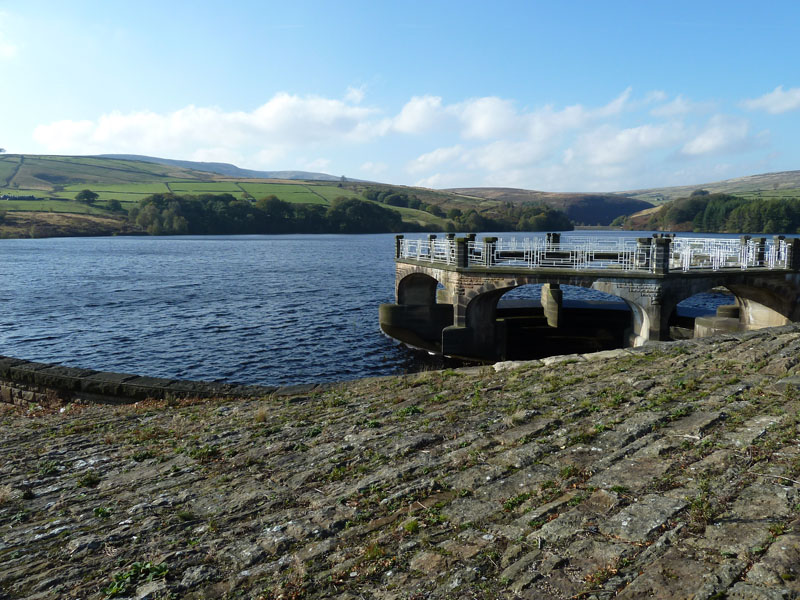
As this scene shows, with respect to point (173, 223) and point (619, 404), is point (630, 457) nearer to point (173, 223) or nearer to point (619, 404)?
point (619, 404)

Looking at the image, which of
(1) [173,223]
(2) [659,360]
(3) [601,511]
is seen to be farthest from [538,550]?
(1) [173,223]

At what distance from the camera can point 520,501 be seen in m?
6.96

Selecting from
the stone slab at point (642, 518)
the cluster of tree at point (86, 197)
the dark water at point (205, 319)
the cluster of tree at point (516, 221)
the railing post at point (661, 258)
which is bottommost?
the dark water at point (205, 319)

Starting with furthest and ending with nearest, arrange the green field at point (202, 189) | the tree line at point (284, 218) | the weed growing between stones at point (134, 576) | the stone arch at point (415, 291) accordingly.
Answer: the green field at point (202, 189)
the tree line at point (284, 218)
the stone arch at point (415, 291)
the weed growing between stones at point (134, 576)

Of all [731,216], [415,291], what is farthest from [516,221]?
[415,291]

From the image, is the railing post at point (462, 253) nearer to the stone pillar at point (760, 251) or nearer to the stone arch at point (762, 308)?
the stone arch at point (762, 308)

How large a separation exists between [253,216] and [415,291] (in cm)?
14144

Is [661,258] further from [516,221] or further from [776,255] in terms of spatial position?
[516,221]

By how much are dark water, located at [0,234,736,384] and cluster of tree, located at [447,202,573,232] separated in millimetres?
101865

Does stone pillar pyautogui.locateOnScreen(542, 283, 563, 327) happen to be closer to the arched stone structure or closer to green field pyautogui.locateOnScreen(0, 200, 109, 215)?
the arched stone structure

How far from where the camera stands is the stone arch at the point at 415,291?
32.4 m

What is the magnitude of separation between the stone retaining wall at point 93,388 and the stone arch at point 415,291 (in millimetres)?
17477

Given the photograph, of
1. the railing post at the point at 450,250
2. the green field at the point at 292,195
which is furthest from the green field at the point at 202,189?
the railing post at the point at 450,250

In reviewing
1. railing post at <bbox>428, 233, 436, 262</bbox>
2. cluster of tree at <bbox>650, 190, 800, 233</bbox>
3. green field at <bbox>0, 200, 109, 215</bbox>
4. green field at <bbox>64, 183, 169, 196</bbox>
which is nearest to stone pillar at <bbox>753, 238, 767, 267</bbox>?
railing post at <bbox>428, 233, 436, 262</bbox>
